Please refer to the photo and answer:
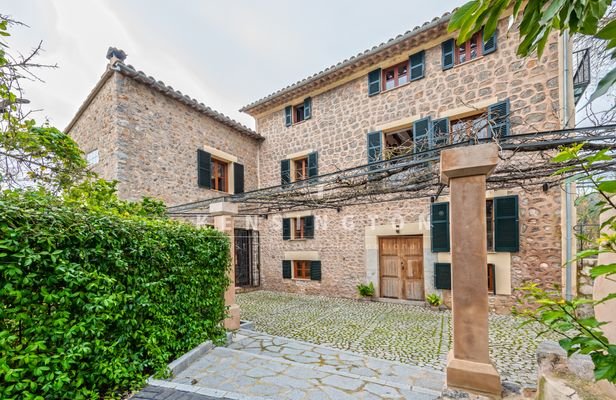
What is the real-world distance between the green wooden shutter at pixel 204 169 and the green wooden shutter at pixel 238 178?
97 centimetres

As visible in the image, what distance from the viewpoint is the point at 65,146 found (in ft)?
13.5

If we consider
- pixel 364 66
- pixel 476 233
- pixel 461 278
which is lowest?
pixel 461 278

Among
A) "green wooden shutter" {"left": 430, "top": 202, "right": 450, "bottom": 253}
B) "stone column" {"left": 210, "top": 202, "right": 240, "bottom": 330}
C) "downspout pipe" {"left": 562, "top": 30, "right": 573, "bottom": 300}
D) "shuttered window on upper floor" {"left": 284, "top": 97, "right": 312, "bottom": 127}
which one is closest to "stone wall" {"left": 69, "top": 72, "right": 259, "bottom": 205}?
"shuttered window on upper floor" {"left": 284, "top": 97, "right": 312, "bottom": 127}

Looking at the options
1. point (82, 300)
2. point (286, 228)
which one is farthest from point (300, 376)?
point (286, 228)

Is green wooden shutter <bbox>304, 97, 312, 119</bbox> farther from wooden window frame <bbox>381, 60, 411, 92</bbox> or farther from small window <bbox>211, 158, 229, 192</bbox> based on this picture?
small window <bbox>211, 158, 229, 192</bbox>

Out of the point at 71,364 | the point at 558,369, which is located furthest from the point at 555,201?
the point at 71,364

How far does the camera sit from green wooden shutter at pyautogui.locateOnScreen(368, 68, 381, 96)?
8641 millimetres

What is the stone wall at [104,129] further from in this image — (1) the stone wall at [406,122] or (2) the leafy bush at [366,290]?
(2) the leafy bush at [366,290]

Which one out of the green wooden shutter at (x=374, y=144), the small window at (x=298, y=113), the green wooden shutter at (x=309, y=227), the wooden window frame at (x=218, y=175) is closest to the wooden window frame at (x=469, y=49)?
the green wooden shutter at (x=374, y=144)

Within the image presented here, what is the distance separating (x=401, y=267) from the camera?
8430 millimetres

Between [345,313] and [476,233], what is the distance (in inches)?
202

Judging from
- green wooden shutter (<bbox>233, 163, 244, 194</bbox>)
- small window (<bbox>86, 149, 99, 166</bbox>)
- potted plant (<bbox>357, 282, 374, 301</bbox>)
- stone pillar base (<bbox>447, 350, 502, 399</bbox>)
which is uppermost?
small window (<bbox>86, 149, 99, 166</bbox>)

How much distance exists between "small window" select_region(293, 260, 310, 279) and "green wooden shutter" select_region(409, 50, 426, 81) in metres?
6.92

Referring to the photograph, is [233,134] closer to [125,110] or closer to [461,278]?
[125,110]
